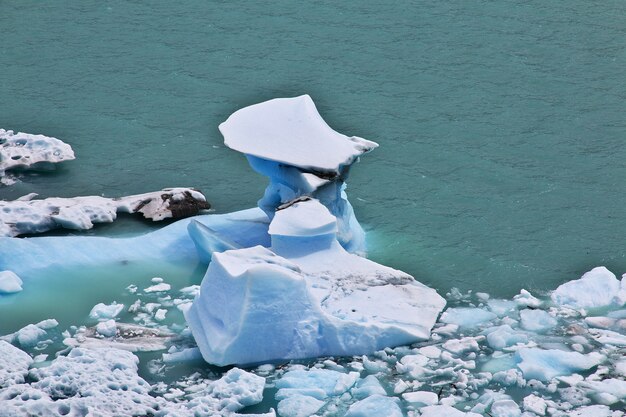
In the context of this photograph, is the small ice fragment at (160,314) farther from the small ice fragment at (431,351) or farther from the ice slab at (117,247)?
the small ice fragment at (431,351)

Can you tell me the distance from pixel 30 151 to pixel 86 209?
218cm

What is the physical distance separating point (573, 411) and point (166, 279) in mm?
4374

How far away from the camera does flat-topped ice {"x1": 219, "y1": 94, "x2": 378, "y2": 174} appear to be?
1145 centimetres

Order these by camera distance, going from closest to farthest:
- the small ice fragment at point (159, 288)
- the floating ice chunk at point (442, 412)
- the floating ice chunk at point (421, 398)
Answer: the floating ice chunk at point (442, 412), the floating ice chunk at point (421, 398), the small ice fragment at point (159, 288)

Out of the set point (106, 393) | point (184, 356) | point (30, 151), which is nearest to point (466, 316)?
point (184, 356)

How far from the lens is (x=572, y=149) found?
15.2 metres

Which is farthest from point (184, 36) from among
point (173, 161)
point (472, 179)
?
point (472, 179)

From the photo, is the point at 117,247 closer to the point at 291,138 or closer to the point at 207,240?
the point at 207,240

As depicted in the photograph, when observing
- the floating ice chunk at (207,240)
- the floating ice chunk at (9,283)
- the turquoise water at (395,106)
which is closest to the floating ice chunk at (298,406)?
the floating ice chunk at (207,240)

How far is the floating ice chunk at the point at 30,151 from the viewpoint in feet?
46.8

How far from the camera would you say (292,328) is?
9.78 metres

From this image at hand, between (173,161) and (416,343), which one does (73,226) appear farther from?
(416,343)

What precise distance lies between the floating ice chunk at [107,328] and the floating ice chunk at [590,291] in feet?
14.2

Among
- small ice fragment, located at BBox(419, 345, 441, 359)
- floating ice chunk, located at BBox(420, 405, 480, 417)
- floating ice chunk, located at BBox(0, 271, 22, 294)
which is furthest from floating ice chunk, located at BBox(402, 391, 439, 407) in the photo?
floating ice chunk, located at BBox(0, 271, 22, 294)
